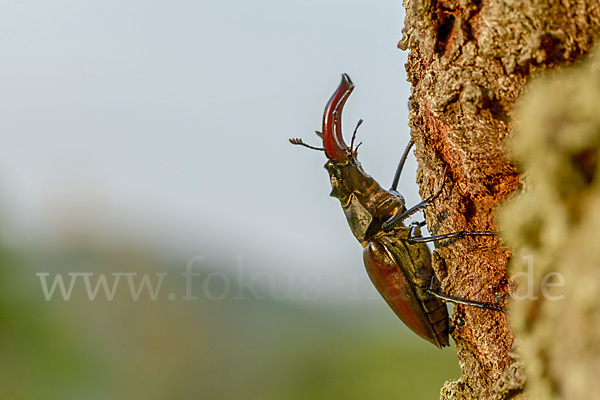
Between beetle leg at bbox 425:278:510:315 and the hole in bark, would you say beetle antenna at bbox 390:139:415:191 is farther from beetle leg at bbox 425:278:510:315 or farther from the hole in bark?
the hole in bark

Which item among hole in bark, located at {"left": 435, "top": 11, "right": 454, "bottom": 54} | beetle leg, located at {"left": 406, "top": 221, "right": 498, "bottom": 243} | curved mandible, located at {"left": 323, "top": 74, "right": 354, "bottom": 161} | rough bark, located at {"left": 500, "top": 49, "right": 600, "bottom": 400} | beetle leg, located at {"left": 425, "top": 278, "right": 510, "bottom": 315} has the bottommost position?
rough bark, located at {"left": 500, "top": 49, "right": 600, "bottom": 400}

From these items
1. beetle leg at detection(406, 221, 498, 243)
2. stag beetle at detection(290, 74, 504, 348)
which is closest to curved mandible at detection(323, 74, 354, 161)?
stag beetle at detection(290, 74, 504, 348)

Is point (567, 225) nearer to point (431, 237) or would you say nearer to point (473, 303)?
point (473, 303)

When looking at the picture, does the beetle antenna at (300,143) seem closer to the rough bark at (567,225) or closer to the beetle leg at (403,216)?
the beetle leg at (403,216)

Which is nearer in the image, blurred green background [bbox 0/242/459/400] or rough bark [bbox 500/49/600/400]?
rough bark [bbox 500/49/600/400]

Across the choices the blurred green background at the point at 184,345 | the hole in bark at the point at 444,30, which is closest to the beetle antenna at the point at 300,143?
the hole in bark at the point at 444,30

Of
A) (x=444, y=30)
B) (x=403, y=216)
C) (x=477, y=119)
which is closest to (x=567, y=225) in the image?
(x=477, y=119)

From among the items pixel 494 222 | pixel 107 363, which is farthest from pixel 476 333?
pixel 107 363
